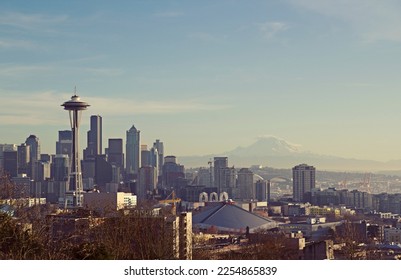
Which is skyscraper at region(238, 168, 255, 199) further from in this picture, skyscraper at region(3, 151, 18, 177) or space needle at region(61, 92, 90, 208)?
skyscraper at region(3, 151, 18, 177)

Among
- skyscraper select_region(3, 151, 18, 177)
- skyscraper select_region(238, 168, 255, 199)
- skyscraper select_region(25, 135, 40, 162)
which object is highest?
skyscraper select_region(25, 135, 40, 162)

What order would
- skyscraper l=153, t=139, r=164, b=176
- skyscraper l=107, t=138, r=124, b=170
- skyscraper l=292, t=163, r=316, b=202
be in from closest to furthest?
skyscraper l=153, t=139, r=164, b=176
skyscraper l=107, t=138, r=124, b=170
skyscraper l=292, t=163, r=316, b=202

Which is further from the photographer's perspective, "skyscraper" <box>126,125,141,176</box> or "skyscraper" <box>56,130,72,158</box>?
"skyscraper" <box>56,130,72,158</box>

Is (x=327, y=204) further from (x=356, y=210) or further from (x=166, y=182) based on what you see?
(x=166, y=182)

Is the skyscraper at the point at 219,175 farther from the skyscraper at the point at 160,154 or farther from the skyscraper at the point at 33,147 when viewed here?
the skyscraper at the point at 33,147

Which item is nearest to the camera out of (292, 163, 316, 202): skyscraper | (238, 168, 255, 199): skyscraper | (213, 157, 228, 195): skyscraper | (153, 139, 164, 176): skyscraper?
(153, 139, 164, 176): skyscraper

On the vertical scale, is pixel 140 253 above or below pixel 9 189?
below

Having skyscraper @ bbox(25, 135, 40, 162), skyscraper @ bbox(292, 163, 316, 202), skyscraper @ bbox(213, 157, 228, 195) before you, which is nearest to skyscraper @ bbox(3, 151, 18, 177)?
skyscraper @ bbox(25, 135, 40, 162)

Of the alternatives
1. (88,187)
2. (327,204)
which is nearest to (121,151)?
(88,187)
